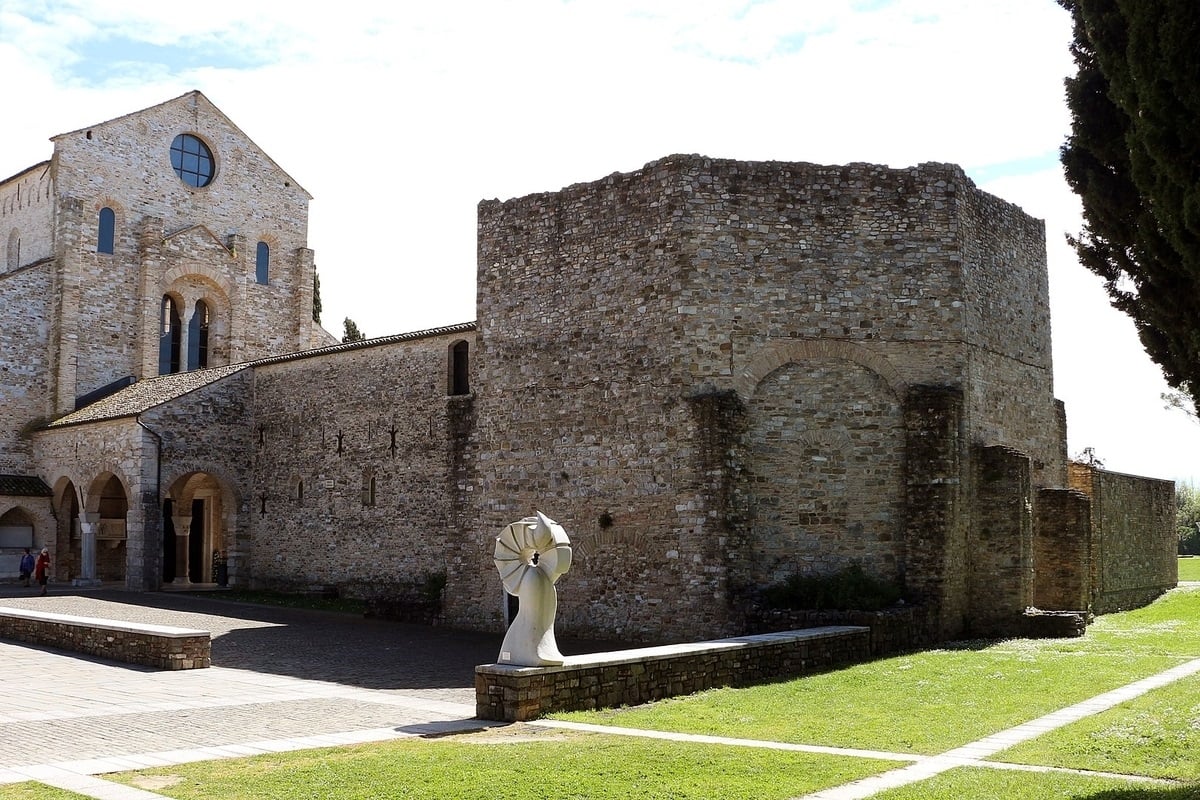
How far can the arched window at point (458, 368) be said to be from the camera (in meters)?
23.9

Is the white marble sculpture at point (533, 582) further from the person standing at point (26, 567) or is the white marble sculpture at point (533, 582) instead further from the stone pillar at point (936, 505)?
the person standing at point (26, 567)

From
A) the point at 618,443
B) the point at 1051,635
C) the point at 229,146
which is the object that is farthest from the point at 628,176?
the point at 229,146

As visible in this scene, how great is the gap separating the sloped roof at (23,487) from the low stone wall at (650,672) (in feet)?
82.6

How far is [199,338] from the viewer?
38.4 m

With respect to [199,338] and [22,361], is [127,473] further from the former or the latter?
[199,338]

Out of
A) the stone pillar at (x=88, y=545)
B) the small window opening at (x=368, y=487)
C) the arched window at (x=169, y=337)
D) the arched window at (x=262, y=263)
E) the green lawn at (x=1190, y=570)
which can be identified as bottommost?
the green lawn at (x=1190, y=570)

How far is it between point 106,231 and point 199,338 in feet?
15.2

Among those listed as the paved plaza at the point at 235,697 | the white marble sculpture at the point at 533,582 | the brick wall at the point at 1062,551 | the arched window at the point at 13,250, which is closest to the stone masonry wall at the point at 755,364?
the brick wall at the point at 1062,551

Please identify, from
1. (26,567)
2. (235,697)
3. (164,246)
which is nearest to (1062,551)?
(235,697)

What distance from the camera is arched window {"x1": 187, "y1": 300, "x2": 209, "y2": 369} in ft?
125

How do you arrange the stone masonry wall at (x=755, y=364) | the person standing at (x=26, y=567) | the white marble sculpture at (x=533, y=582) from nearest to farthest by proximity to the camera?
1. the white marble sculpture at (x=533, y=582)
2. the stone masonry wall at (x=755, y=364)
3. the person standing at (x=26, y=567)

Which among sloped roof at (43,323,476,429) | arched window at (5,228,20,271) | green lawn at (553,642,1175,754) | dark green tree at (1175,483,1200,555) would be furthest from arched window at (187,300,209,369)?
dark green tree at (1175,483,1200,555)

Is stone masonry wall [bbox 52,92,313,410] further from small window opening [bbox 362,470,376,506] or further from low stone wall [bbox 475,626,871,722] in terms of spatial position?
low stone wall [bbox 475,626,871,722]

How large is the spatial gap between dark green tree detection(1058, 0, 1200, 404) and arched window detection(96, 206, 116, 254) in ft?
107
